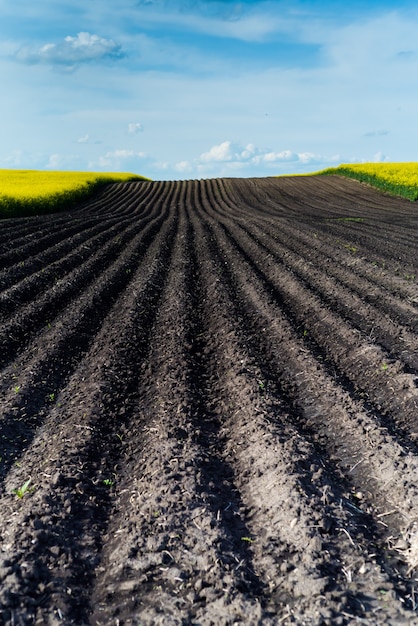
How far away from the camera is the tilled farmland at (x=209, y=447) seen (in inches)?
129

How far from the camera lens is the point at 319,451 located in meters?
4.86

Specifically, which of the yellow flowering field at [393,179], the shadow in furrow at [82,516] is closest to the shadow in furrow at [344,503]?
the shadow in furrow at [82,516]

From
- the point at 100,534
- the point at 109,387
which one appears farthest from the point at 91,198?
the point at 100,534

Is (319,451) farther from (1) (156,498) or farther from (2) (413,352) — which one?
(2) (413,352)

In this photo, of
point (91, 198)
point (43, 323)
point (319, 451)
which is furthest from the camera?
point (91, 198)

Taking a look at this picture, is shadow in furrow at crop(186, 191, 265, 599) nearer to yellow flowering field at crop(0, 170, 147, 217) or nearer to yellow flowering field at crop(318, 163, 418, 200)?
yellow flowering field at crop(0, 170, 147, 217)

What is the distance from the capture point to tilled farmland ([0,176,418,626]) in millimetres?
3285

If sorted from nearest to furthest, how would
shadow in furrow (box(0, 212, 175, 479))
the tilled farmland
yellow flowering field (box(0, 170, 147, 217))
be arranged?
the tilled farmland
shadow in furrow (box(0, 212, 175, 479))
yellow flowering field (box(0, 170, 147, 217))

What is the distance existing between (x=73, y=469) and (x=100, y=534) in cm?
81

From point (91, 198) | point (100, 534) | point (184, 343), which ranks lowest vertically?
point (100, 534)

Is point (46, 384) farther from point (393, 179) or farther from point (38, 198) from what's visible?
point (393, 179)

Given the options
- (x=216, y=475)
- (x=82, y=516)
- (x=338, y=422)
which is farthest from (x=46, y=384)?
(x=338, y=422)

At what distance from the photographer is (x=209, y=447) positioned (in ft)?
15.9

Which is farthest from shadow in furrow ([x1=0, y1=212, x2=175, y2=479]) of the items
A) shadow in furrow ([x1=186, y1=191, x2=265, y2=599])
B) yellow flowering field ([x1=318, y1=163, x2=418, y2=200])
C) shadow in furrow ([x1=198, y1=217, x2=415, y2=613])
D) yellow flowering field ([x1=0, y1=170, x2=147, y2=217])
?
yellow flowering field ([x1=318, y1=163, x2=418, y2=200])
